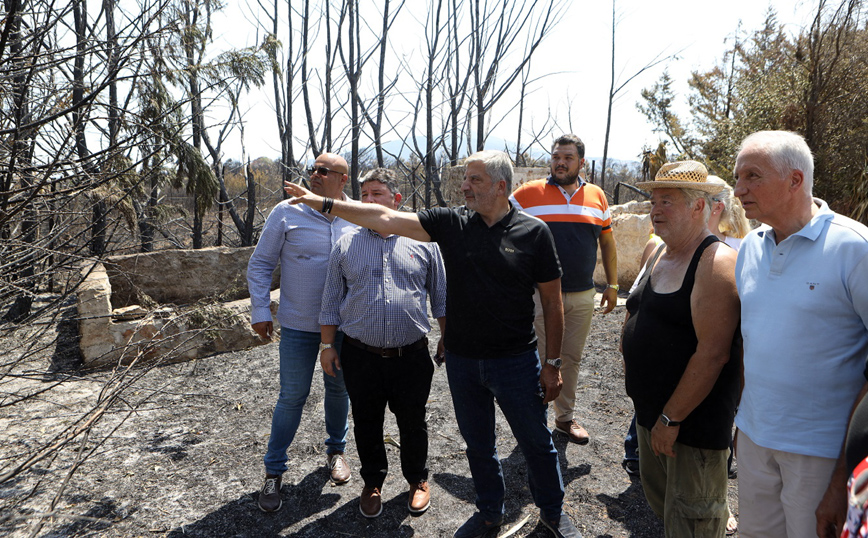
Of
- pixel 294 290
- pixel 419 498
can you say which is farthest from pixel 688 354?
pixel 294 290

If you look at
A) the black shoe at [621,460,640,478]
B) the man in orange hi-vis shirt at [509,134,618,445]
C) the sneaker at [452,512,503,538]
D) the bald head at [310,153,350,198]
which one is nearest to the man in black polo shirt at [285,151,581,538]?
the sneaker at [452,512,503,538]

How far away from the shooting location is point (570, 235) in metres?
3.64

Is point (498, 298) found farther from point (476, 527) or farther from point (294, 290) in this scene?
point (294, 290)

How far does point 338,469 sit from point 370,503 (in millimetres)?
422

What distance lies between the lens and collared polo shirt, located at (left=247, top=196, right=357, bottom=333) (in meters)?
3.07

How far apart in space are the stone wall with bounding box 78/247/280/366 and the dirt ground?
29.1 inches

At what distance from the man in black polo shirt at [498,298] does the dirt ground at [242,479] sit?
544 millimetres

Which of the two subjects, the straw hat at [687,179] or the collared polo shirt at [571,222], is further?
the collared polo shirt at [571,222]

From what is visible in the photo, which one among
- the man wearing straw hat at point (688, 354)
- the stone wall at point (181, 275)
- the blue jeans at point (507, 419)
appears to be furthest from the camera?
the stone wall at point (181, 275)

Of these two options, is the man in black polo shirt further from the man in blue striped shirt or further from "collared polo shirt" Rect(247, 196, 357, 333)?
"collared polo shirt" Rect(247, 196, 357, 333)

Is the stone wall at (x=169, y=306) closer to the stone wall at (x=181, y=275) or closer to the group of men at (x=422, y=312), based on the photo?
the stone wall at (x=181, y=275)

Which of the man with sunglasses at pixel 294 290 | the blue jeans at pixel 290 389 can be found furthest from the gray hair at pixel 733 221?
the blue jeans at pixel 290 389

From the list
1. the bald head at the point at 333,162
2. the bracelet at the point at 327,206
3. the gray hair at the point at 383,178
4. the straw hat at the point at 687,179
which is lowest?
the bracelet at the point at 327,206

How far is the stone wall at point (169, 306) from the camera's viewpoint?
5258 mm
